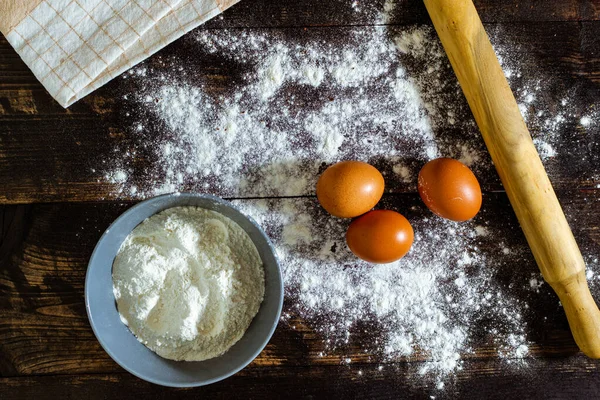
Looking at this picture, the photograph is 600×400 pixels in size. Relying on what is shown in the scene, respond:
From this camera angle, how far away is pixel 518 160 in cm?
107

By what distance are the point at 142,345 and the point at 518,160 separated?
96cm

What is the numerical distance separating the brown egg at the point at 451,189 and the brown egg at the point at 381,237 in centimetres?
9

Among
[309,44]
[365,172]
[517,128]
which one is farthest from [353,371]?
[309,44]

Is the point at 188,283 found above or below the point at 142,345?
above

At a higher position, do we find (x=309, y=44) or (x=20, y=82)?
(x=309, y=44)

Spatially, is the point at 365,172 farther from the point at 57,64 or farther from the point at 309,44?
the point at 57,64

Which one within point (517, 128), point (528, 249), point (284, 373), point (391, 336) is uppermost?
point (517, 128)

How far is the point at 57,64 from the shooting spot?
1.13 meters

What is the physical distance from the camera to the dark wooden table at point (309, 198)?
1.15 meters

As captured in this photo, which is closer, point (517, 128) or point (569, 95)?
point (517, 128)

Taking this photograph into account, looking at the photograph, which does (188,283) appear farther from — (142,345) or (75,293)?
(75,293)

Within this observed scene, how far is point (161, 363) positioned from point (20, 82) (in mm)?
773

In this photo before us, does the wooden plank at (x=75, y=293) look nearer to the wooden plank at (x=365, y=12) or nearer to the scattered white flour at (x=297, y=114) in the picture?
the scattered white flour at (x=297, y=114)

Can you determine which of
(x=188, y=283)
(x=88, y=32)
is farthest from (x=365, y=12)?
(x=188, y=283)
